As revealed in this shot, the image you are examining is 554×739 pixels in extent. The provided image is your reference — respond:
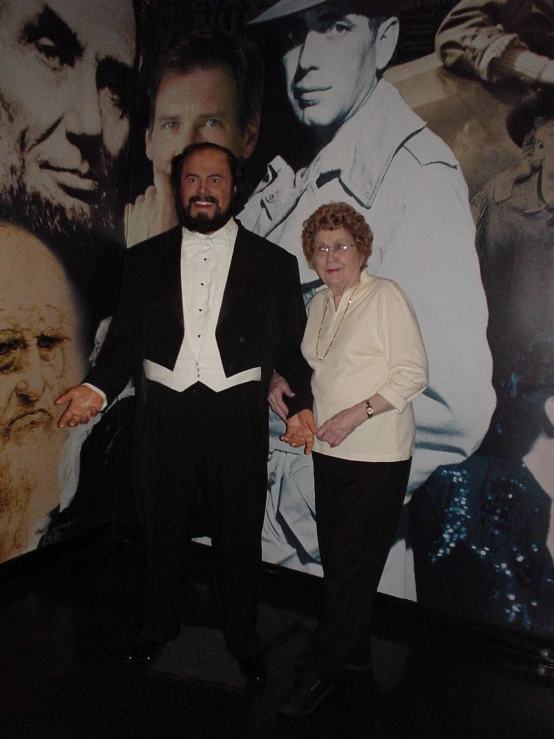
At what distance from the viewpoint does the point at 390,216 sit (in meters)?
2.72

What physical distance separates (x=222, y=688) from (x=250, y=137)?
8.45ft

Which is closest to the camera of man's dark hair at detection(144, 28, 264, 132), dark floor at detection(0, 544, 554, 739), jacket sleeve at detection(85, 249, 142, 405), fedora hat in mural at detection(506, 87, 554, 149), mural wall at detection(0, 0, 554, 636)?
dark floor at detection(0, 544, 554, 739)

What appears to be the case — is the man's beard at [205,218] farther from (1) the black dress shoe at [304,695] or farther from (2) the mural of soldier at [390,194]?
(1) the black dress shoe at [304,695]

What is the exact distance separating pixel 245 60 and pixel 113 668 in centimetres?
293

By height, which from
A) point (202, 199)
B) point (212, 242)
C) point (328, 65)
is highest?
point (328, 65)

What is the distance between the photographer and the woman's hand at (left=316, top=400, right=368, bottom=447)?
204 centimetres

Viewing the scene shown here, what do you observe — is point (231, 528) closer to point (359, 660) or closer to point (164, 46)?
point (359, 660)

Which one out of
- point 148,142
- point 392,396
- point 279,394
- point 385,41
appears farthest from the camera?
point 148,142

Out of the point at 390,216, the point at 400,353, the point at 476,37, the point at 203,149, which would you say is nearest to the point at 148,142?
the point at 203,149

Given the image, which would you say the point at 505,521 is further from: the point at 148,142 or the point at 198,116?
the point at 148,142

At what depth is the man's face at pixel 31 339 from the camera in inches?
106

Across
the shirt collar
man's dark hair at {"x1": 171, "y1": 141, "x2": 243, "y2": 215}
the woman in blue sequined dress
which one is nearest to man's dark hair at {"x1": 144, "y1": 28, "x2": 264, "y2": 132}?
man's dark hair at {"x1": 171, "y1": 141, "x2": 243, "y2": 215}

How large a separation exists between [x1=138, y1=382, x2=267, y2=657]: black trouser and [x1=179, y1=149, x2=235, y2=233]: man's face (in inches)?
24.8

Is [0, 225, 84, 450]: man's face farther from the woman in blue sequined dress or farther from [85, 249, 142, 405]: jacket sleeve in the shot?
the woman in blue sequined dress
